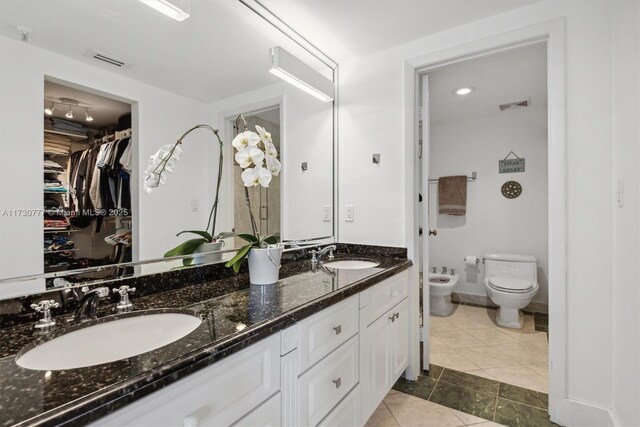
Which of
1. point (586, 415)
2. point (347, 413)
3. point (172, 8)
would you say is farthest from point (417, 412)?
point (172, 8)

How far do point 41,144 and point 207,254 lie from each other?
724 mm

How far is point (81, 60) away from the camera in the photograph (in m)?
1.03

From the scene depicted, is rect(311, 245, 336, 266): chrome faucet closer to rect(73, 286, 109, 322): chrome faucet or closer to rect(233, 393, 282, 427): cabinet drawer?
rect(233, 393, 282, 427): cabinet drawer

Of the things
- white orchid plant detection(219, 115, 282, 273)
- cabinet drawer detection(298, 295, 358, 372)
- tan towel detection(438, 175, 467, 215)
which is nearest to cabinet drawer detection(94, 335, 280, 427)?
cabinet drawer detection(298, 295, 358, 372)

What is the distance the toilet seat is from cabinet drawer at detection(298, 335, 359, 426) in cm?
223

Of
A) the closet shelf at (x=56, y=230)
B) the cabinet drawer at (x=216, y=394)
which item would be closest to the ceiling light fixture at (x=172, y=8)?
the closet shelf at (x=56, y=230)

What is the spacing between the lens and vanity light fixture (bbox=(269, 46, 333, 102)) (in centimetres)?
180

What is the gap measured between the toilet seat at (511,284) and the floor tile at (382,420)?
6.06 ft

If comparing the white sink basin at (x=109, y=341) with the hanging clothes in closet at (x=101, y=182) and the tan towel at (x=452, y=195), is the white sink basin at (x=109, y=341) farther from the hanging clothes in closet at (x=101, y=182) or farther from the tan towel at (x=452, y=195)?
the tan towel at (x=452, y=195)

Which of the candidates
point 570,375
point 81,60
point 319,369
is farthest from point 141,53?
point 570,375

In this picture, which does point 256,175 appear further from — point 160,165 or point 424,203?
point 424,203

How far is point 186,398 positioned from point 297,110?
183 centimetres

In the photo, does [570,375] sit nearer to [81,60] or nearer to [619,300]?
[619,300]

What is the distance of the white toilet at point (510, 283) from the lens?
116 inches
